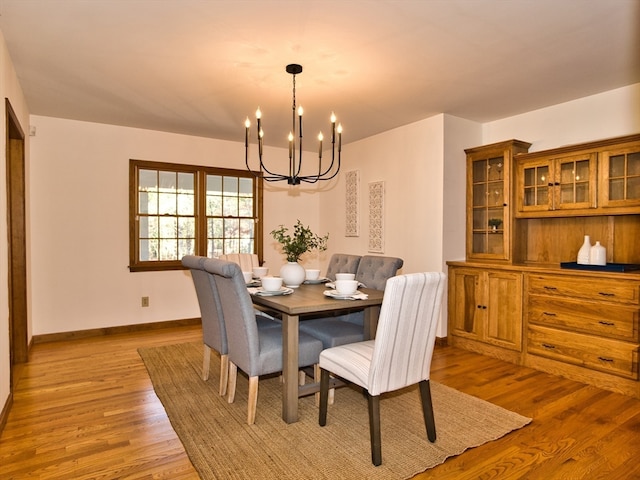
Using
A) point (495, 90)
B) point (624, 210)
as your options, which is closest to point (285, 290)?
point (495, 90)

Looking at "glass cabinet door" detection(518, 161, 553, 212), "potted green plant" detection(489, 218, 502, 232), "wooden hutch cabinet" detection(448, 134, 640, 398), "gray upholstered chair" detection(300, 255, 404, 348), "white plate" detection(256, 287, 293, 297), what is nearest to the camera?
"white plate" detection(256, 287, 293, 297)

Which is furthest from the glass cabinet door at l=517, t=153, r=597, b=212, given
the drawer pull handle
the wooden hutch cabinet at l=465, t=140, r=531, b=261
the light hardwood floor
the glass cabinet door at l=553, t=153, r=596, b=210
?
the light hardwood floor

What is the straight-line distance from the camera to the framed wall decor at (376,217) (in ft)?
16.9

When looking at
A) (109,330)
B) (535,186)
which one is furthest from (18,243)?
(535,186)

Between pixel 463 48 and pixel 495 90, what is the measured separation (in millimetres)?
1004

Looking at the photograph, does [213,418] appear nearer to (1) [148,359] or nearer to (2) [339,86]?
(1) [148,359]

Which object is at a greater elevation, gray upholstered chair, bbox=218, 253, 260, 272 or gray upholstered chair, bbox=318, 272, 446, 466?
gray upholstered chair, bbox=218, 253, 260, 272

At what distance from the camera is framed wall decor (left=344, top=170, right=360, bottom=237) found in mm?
5582

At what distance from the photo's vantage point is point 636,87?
3.50 m

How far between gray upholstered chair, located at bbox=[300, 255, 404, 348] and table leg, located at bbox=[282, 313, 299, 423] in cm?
43

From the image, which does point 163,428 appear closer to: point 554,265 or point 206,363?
point 206,363

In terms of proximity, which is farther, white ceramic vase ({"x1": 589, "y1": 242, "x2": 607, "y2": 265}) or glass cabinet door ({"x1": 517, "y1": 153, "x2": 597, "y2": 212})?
glass cabinet door ({"x1": 517, "y1": 153, "x2": 597, "y2": 212})

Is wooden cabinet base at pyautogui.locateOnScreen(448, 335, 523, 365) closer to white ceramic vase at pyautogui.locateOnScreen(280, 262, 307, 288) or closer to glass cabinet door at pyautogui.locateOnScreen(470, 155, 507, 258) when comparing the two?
glass cabinet door at pyautogui.locateOnScreen(470, 155, 507, 258)

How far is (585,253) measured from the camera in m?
3.61
